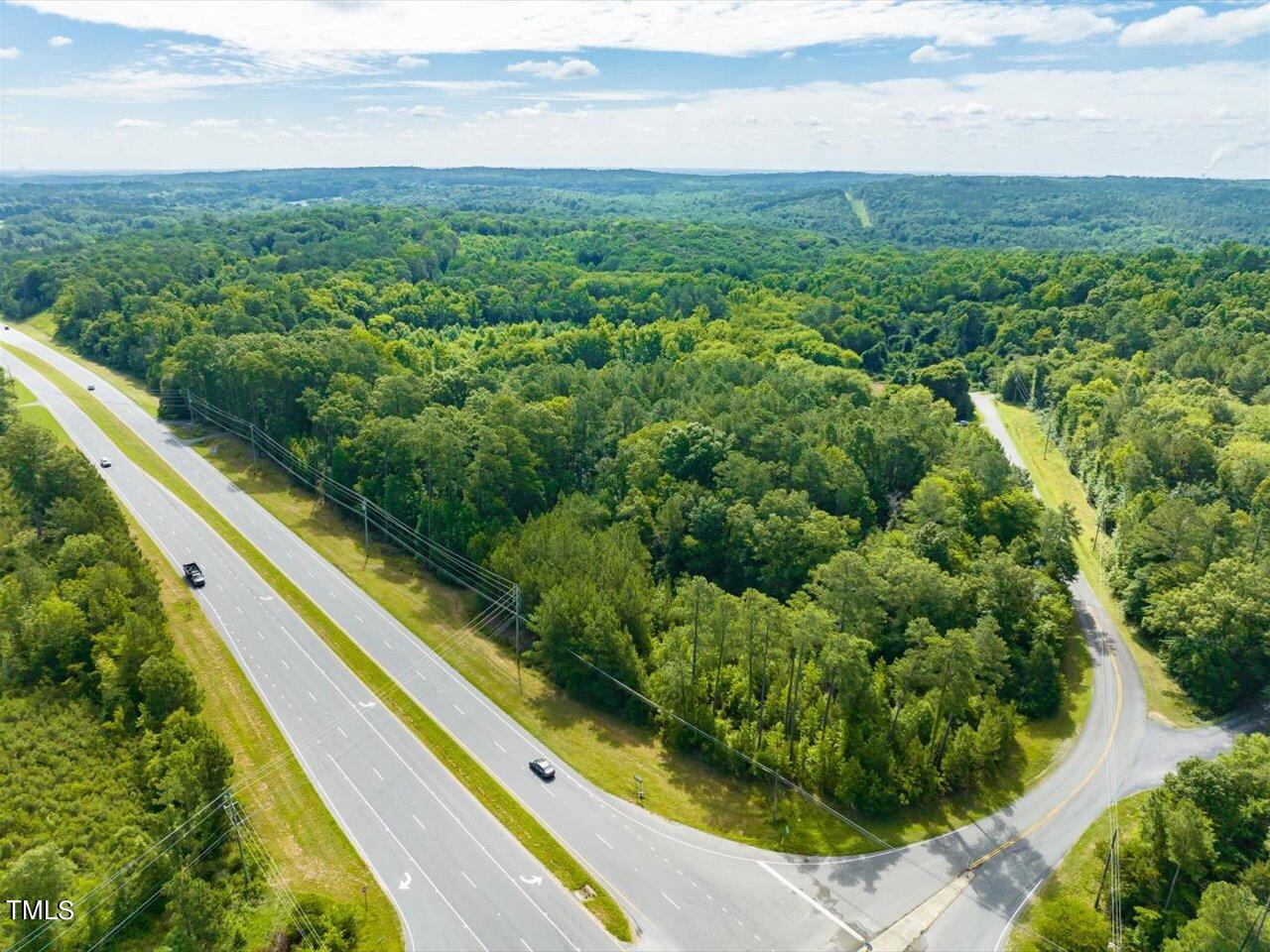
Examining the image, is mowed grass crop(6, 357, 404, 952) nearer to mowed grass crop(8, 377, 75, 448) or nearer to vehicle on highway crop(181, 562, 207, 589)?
vehicle on highway crop(181, 562, 207, 589)

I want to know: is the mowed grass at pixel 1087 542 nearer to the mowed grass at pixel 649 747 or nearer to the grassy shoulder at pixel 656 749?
the mowed grass at pixel 649 747

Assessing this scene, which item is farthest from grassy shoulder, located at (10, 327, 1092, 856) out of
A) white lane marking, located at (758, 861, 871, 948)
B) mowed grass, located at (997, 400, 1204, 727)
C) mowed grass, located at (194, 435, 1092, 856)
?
mowed grass, located at (997, 400, 1204, 727)

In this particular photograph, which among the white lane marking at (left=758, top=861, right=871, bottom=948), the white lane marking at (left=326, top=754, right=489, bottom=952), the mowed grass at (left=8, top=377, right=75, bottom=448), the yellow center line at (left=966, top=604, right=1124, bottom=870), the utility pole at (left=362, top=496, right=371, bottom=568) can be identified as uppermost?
the mowed grass at (left=8, top=377, right=75, bottom=448)

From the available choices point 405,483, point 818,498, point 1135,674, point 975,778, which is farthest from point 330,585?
point 1135,674

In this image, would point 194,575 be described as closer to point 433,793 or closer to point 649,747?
point 433,793

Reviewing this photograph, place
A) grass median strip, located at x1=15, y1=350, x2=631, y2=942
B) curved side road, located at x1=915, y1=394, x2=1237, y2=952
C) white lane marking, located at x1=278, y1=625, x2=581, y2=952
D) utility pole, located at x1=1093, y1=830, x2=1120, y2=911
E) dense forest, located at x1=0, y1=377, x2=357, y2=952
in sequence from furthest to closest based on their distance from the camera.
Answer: utility pole, located at x1=1093, y1=830, x2=1120, y2=911 → grass median strip, located at x1=15, y1=350, x2=631, y2=942 → curved side road, located at x1=915, y1=394, x2=1237, y2=952 → white lane marking, located at x1=278, y1=625, x2=581, y2=952 → dense forest, located at x1=0, y1=377, x2=357, y2=952

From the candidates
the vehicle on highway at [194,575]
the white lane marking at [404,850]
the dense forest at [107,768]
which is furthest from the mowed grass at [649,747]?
the dense forest at [107,768]
